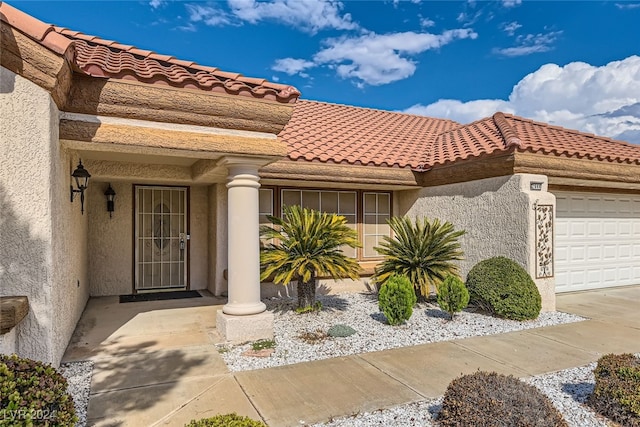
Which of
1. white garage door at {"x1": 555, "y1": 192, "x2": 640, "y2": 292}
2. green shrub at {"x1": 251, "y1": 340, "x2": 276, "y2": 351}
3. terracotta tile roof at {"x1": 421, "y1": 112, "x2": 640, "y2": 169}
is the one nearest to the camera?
green shrub at {"x1": 251, "y1": 340, "x2": 276, "y2": 351}

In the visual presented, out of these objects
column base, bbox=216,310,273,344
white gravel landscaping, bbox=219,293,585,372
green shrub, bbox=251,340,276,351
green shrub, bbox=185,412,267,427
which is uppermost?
green shrub, bbox=185,412,267,427

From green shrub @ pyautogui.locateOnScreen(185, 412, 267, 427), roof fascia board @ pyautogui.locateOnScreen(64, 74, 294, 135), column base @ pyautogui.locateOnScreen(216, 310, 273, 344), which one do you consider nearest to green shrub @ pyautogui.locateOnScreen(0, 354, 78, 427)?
green shrub @ pyautogui.locateOnScreen(185, 412, 267, 427)

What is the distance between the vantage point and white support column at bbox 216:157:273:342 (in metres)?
5.98

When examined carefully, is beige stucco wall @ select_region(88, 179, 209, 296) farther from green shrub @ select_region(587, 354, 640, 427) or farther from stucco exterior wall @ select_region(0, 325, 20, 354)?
green shrub @ select_region(587, 354, 640, 427)

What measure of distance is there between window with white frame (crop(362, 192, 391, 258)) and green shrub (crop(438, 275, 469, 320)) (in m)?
3.40

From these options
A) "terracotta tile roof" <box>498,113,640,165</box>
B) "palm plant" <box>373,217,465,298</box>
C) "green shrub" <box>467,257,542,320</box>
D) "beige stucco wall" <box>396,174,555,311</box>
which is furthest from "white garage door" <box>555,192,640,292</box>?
"palm plant" <box>373,217,465,298</box>

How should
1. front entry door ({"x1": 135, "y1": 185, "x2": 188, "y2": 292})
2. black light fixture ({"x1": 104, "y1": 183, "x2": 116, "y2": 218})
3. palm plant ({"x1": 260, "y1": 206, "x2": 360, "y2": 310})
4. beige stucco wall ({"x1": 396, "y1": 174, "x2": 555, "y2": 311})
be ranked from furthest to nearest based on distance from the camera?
front entry door ({"x1": 135, "y1": 185, "x2": 188, "y2": 292})
black light fixture ({"x1": 104, "y1": 183, "x2": 116, "y2": 218})
beige stucco wall ({"x1": 396, "y1": 174, "x2": 555, "y2": 311})
palm plant ({"x1": 260, "y1": 206, "x2": 360, "y2": 310})

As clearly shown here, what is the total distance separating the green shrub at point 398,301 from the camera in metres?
6.72

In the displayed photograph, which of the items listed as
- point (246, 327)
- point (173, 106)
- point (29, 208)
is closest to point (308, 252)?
point (246, 327)

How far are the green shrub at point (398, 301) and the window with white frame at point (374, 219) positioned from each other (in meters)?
3.53

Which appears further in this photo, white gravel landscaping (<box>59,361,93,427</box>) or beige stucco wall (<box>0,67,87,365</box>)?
beige stucco wall (<box>0,67,87,365</box>)

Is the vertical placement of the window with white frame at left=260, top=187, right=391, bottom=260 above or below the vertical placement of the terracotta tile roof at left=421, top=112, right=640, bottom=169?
below

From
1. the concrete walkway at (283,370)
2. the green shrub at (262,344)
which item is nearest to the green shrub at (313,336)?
the green shrub at (262,344)

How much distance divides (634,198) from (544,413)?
10123 mm
